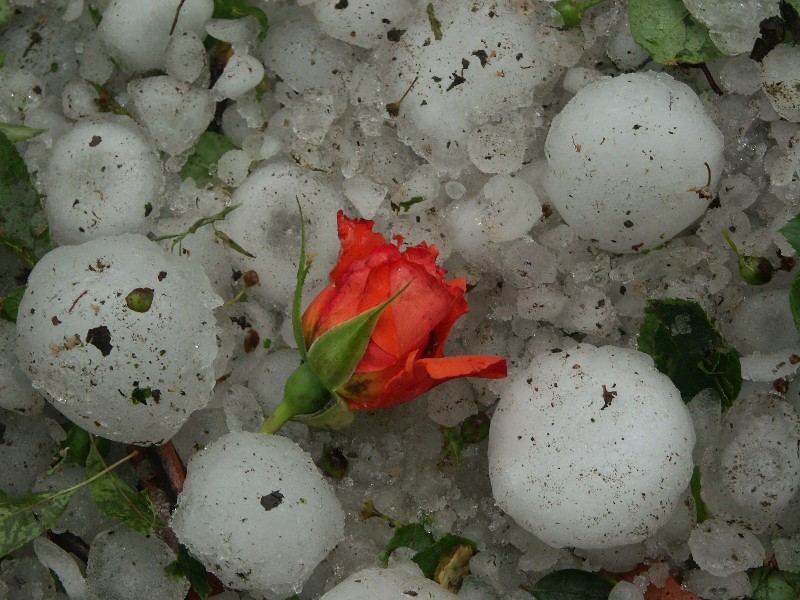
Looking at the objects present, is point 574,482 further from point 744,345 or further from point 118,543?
point 118,543

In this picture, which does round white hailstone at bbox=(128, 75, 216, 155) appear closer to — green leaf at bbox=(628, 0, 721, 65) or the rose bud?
the rose bud

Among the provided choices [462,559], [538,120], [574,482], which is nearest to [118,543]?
[462,559]

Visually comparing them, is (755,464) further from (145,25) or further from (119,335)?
(145,25)

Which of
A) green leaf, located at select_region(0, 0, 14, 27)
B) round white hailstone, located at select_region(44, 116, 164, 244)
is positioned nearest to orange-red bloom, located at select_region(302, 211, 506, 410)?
round white hailstone, located at select_region(44, 116, 164, 244)

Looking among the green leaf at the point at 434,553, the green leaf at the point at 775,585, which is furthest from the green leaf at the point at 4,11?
the green leaf at the point at 775,585

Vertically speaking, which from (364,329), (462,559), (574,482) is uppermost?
(364,329)

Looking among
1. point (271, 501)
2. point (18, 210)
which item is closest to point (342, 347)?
point (271, 501)

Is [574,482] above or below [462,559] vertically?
above
